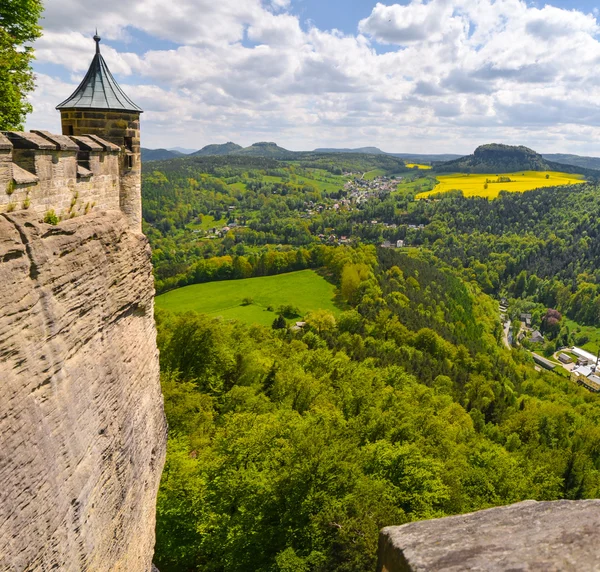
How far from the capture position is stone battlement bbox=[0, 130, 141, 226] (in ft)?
25.8

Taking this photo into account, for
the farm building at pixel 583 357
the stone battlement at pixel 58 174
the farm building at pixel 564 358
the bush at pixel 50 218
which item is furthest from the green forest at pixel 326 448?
the farm building at pixel 583 357

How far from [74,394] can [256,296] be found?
87901 millimetres

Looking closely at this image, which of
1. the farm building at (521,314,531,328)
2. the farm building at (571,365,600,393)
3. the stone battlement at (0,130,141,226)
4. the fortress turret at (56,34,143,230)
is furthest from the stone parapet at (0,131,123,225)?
the farm building at (521,314,531,328)

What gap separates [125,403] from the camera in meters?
11.9

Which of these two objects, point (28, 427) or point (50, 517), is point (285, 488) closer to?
point (50, 517)

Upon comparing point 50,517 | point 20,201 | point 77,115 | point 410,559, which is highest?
point 77,115

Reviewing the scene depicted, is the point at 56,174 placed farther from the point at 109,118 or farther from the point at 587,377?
the point at 587,377

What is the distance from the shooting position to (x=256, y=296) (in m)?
96.9

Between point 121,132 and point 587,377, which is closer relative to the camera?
point 121,132

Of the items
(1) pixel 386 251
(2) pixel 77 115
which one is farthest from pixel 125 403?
(1) pixel 386 251

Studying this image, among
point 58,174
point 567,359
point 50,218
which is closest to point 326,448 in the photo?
point 50,218

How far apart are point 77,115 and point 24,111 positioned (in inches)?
260

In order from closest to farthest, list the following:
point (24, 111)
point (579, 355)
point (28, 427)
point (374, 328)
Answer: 1. point (28, 427)
2. point (24, 111)
3. point (374, 328)
4. point (579, 355)

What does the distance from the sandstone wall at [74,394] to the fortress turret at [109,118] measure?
1.37 meters
